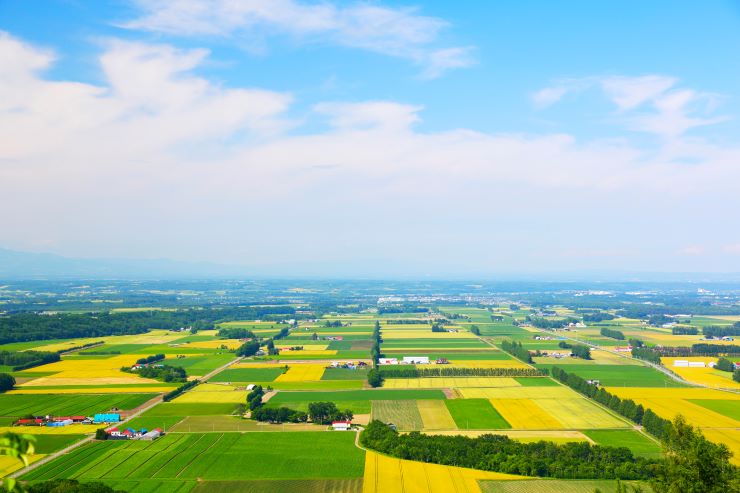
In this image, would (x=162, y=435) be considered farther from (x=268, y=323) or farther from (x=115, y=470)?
(x=268, y=323)

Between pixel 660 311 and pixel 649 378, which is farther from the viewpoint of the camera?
pixel 660 311

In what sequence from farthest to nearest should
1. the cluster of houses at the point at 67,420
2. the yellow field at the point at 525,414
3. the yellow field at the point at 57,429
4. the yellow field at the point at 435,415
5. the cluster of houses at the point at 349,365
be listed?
the cluster of houses at the point at 349,365 < the cluster of houses at the point at 67,420 < the yellow field at the point at 525,414 < the yellow field at the point at 435,415 < the yellow field at the point at 57,429

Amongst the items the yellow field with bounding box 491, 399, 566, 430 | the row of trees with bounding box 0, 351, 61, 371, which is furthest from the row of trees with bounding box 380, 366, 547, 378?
the row of trees with bounding box 0, 351, 61, 371

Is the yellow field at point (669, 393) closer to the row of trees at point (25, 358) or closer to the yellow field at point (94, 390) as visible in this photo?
the yellow field at point (94, 390)

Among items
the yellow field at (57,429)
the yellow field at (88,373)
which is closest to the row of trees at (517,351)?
the yellow field at (88,373)

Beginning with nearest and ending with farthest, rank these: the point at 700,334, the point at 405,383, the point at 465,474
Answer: the point at 465,474 < the point at 405,383 < the point at 700,334

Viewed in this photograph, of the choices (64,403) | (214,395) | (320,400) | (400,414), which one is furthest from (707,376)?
(64,403)

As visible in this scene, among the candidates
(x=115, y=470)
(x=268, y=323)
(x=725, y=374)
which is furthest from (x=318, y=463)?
(x=268, y=323)
